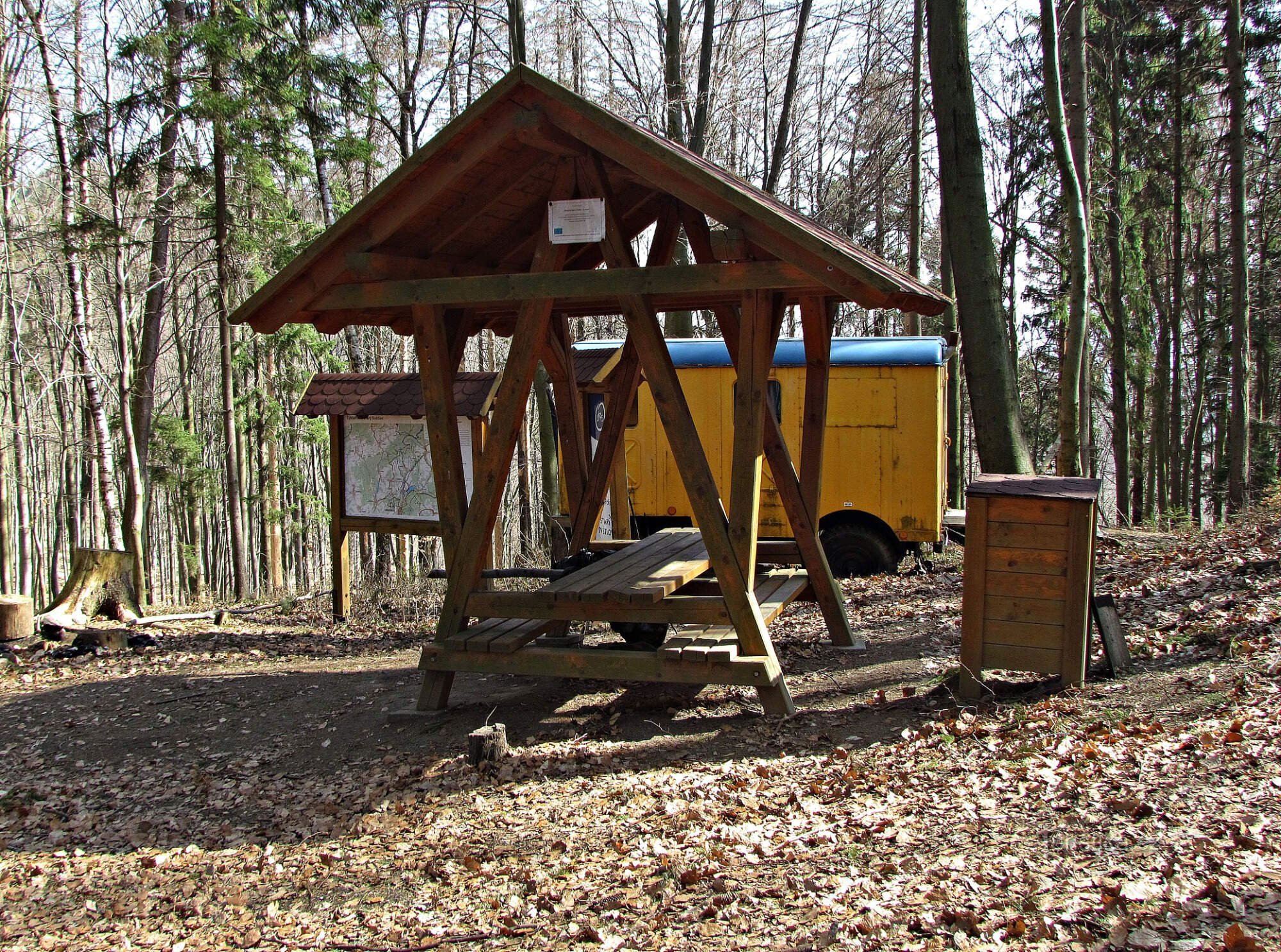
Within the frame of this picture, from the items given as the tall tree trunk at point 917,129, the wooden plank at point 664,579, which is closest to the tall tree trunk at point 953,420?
the tall tree trunk at point 917,129

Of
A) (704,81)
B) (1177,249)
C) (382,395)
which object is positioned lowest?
(382,395)

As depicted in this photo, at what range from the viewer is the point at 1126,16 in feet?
64.7

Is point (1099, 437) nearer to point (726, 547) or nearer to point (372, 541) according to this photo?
point (372, 541)

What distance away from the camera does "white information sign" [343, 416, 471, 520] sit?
376 inches

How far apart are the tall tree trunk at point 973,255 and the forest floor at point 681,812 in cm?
217

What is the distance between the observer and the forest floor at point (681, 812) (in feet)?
11.0

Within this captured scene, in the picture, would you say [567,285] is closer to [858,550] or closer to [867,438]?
[867,438]

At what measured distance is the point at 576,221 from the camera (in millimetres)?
5922

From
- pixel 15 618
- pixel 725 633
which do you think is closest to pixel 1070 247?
pixel 725 633

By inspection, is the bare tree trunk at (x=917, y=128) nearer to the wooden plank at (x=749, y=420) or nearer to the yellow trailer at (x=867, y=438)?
the yellow trailer at (x=867, y=438)

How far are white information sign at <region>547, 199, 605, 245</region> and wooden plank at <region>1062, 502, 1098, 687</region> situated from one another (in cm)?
318

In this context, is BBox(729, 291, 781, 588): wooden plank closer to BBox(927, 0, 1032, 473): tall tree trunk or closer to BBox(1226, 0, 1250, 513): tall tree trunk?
BBox(927, 0, 1032, 473): tall tree trunk

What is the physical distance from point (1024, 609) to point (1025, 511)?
552 mm

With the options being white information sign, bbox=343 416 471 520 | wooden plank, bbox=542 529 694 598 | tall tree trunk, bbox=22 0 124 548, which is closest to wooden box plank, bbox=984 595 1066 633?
wooden plank, bbox=542 529 694 598
